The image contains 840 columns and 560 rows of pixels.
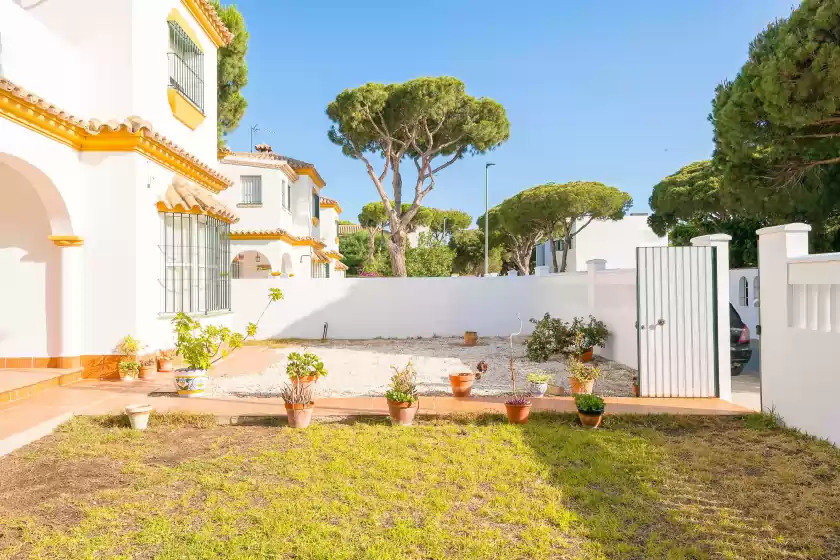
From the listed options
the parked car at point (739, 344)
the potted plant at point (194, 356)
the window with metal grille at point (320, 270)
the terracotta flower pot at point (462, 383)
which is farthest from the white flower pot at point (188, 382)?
the window with metal grille at point (320, 270)

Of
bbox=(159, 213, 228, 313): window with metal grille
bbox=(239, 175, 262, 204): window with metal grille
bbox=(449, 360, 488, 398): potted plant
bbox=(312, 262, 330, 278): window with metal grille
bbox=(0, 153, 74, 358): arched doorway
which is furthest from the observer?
bbox=(312, 262, 330, 278): window with metal grille

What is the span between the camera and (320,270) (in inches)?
1141

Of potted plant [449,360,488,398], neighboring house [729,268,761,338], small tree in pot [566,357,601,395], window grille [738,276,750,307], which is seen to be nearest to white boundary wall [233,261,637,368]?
neighboring house [729,268,761,338]

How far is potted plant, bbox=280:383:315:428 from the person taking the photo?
6.45 metres

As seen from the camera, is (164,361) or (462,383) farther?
(164,361)

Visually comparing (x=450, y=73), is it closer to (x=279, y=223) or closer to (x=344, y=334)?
(x=279, y=223)

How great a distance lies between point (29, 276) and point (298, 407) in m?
5.55

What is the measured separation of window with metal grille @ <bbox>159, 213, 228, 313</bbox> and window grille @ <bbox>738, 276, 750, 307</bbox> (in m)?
15.7

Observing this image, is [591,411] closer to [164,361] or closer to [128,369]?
[128,369]

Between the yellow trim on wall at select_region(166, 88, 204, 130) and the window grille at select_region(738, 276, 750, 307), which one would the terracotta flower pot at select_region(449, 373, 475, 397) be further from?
the window grille at select_region(738, 276, 750, 307)

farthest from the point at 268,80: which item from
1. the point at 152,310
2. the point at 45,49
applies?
the point at 152,310

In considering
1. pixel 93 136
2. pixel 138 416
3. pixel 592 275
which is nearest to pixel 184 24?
pixel 93 136

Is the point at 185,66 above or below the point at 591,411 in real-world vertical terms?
above

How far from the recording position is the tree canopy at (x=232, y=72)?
18656 millimetres
